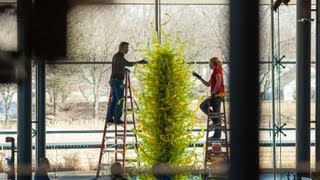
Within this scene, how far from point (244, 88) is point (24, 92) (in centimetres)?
280

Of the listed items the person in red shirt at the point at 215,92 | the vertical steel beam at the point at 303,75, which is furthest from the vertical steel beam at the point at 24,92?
the vertical steel beam at the point at 303,75

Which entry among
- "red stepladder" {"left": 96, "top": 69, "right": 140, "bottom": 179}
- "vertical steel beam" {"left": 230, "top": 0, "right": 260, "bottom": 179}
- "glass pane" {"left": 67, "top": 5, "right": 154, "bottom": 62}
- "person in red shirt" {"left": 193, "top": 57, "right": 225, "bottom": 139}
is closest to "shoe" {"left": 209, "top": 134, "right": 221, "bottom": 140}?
"person in red shirt" {"left": 193, "top": 57, "right": 225, "bottom": 139}

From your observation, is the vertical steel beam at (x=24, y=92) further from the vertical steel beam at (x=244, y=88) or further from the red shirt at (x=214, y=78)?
the vertical steel beam at (x=244, y=88)

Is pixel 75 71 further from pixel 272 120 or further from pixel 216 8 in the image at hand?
pixel 272 120

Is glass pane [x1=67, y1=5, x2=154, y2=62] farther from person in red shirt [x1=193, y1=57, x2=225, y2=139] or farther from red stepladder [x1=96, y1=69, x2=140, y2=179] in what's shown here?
person in red shirt [x1=193, y1=57, x2=225, y2=139]

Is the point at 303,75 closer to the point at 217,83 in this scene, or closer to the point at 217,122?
the point at 217,83

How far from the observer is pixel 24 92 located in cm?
299

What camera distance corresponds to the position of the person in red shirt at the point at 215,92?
3.01m

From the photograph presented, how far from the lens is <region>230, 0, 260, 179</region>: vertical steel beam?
265 mm

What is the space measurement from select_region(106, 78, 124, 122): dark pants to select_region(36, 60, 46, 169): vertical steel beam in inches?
12.6

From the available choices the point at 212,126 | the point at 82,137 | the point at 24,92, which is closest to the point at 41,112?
the point at 24,92

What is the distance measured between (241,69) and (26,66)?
9.17 ft

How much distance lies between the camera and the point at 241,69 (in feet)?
0.88

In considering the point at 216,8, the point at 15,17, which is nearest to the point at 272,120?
the point at 216,8
